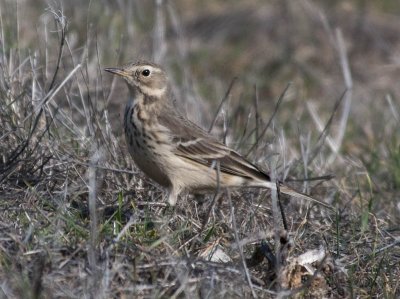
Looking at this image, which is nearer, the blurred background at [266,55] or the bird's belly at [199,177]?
the bird's belly at [199,177]

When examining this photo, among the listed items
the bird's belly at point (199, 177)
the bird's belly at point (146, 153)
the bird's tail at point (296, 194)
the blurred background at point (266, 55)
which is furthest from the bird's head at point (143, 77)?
the bird's tail at point (296, 194)

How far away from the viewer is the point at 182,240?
569 cm

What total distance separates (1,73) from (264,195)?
211 centimetres

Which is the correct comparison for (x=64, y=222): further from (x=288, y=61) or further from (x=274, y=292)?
(x=288, y=61)

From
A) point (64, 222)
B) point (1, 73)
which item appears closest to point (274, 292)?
point (64, 222)

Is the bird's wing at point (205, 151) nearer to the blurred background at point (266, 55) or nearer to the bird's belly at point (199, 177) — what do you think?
the bird's belly at point (199, 177)

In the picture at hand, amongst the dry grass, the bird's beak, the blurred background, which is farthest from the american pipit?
the blurred background

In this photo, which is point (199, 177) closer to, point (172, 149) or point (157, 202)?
point (172, 149)

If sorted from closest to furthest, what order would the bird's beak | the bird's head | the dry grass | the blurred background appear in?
the dry grass < the bird's beak < the bird's head < the blurred background

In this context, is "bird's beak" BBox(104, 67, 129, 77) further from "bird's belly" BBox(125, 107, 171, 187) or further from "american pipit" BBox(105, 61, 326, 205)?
"bird's belly" BBox(125, 107, 171, 187)

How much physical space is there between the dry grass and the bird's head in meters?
0.21

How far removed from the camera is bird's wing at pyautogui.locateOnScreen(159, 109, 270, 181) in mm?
6500

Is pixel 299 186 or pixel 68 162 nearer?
pixel 68 162

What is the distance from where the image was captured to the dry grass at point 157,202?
5008 millimetres
